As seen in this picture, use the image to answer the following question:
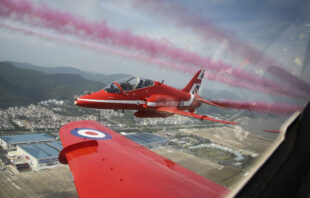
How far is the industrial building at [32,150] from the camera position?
51.8ft

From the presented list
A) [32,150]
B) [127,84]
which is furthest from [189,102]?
[32,150]

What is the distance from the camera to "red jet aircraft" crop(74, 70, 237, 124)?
7.32 meters

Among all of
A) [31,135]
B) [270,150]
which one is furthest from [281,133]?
[31,135]

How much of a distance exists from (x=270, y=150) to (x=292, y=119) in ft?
0.66

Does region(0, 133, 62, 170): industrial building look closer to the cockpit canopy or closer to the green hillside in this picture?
the green hillside

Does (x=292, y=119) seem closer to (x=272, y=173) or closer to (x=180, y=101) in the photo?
(x=272, y=173)

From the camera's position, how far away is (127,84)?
7730mm

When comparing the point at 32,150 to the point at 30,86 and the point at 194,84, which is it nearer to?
the point at 194,84

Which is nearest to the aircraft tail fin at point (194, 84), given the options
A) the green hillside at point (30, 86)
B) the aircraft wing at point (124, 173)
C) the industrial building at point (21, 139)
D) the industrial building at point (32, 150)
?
the aircraft wing at point (124, 173)

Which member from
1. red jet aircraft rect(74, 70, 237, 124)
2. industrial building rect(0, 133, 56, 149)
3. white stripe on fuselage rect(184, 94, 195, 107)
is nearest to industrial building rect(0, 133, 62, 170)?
industrial building rect(0, 133, 56, 149)

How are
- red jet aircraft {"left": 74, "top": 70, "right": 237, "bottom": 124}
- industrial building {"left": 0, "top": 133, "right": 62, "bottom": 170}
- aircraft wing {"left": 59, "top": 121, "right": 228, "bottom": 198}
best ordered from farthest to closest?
industrial building {"left": 0, "top": 133, "right": 62, "bottom": 170} → red jet aircraft {"left": 74, "top": 70, "right": 237, "bottom": 124} → aircraft wing {"left": 59, "top": 121, "right": 228, "bottom": 198}

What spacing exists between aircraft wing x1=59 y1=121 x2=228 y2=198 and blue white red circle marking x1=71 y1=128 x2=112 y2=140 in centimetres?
7

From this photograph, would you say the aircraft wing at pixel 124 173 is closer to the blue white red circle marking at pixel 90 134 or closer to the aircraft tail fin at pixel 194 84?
the blue white red circle marking at pixel 90 134

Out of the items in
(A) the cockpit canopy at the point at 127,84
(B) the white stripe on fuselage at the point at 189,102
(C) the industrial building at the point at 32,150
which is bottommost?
(C) the industrial building at the point at 32,150
